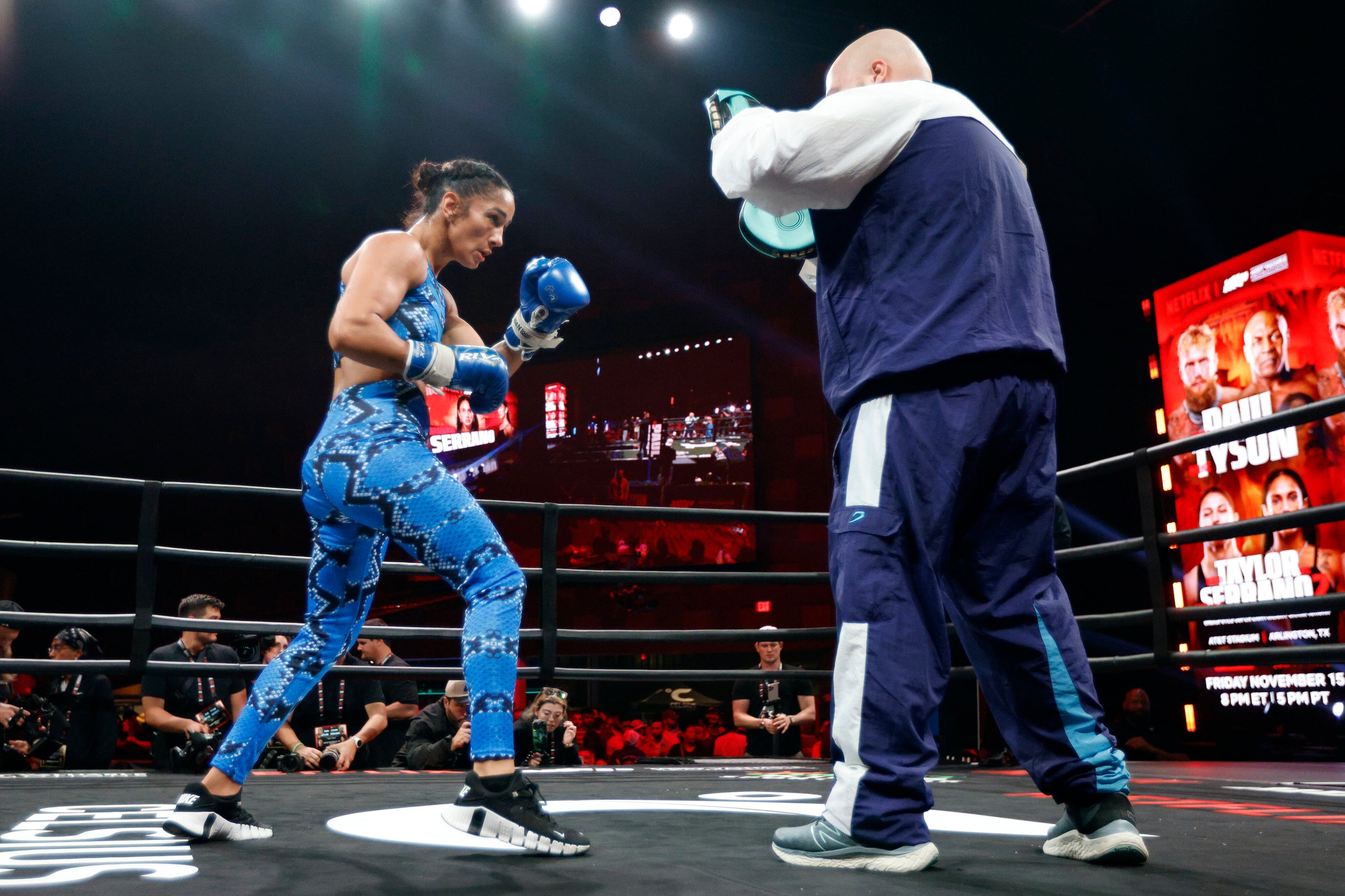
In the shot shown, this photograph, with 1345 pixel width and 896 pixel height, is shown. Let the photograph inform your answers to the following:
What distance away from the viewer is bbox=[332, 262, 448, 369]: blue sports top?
1.65 metres

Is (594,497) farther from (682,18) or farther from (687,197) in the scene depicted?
(682,18)

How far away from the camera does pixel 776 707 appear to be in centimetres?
473

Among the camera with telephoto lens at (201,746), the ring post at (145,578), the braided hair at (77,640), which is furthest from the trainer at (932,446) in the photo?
the braided hair at (77,640)

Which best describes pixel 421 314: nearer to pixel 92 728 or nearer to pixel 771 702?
pixel 771 702

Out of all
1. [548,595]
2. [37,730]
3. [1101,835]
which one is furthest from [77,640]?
[1101,835]

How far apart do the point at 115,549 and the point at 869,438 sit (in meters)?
2.47

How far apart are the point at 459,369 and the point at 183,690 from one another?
3.30 metres

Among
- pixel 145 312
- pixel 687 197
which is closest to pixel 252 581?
pixel 145 312

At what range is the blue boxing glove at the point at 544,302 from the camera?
1802 mm

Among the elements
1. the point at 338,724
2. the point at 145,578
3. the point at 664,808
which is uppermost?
the point at 145,578

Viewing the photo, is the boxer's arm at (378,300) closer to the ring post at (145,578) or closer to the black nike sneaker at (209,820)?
the black nike sneaker at (209,820)

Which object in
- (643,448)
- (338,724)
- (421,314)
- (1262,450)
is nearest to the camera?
(421,314)

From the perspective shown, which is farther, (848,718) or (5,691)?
(5,691)

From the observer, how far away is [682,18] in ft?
23.6
